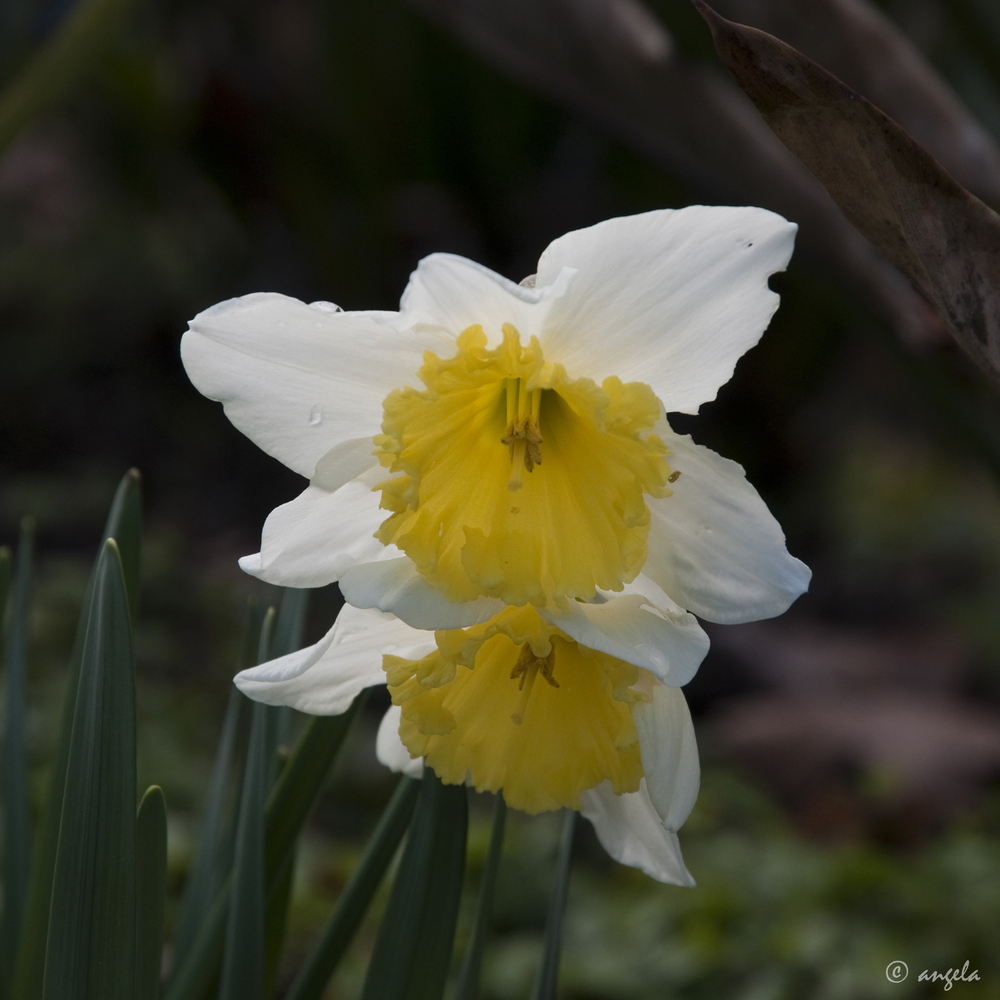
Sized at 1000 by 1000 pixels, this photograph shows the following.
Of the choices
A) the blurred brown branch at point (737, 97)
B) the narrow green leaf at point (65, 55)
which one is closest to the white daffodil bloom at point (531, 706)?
the blurred brown branch at point (737, 97)

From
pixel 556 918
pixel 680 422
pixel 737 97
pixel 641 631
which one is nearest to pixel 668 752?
pixel 641 631

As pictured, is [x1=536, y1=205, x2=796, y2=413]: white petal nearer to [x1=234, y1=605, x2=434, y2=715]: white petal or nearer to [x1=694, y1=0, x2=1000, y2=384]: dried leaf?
[x1=694, y1=0, x2=1000, y2=384]: dried leaf

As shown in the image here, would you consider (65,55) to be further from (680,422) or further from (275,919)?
(680,422)

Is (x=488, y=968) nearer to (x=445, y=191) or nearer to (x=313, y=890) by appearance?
(x=313, y=890)

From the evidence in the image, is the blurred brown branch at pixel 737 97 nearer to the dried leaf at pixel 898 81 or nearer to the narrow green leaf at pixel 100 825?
the dried leaf at pixel 898 81

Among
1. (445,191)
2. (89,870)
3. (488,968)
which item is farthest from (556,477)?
(445,191)
